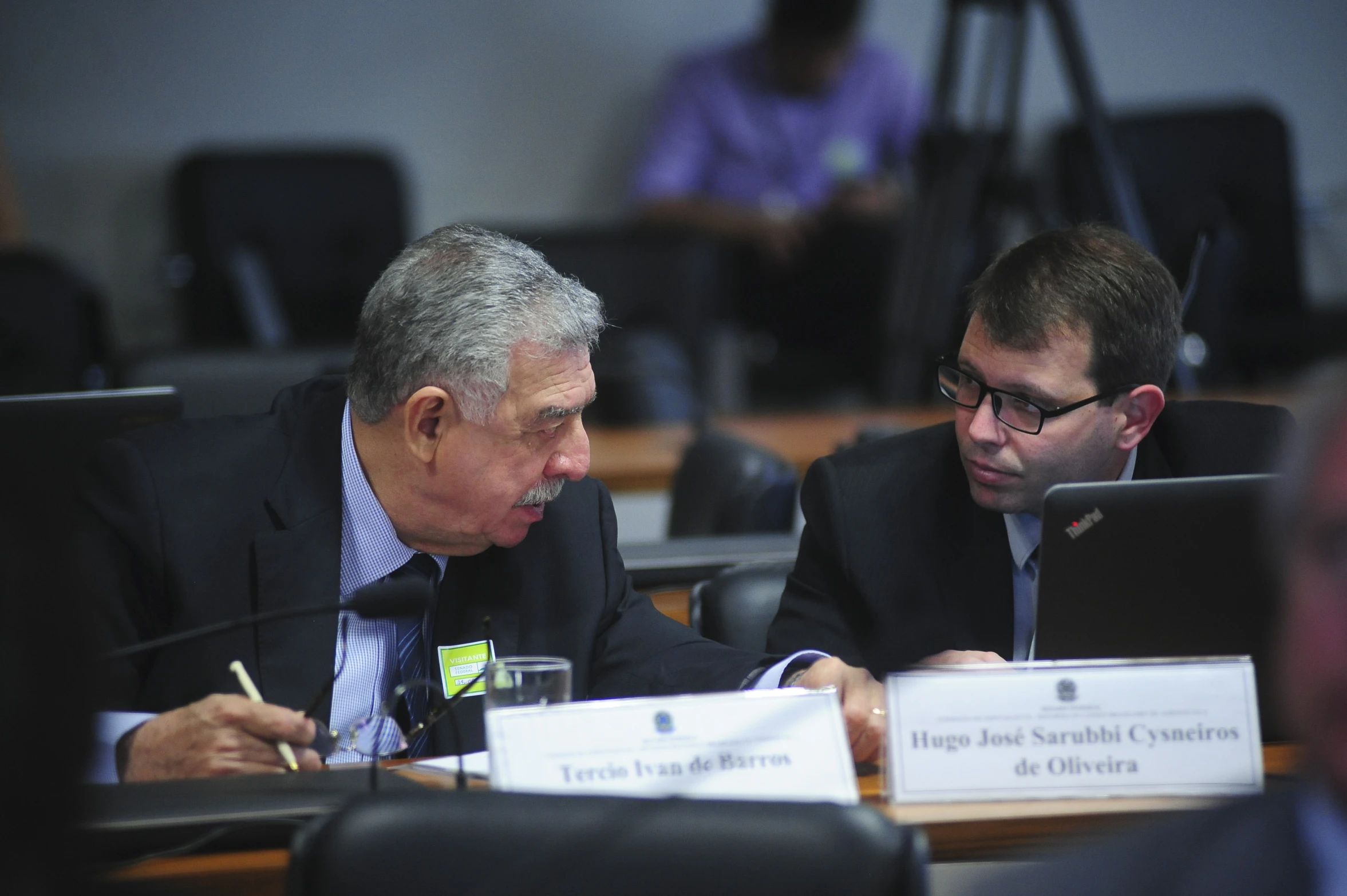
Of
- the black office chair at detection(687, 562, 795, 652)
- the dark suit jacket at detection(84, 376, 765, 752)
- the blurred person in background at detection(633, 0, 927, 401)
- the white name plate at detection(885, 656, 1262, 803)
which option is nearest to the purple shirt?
the blurred person in background at detection(633, 0, 927, 401)

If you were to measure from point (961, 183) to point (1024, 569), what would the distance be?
1.98 meters

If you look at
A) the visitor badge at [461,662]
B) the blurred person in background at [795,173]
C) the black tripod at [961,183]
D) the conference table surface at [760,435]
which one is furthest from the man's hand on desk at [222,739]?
the blurred person in background at [795,173]

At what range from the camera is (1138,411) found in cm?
187

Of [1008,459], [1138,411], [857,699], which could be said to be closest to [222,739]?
[857,699]

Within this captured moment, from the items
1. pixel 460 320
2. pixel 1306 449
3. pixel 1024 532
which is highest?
pixel 1306 449

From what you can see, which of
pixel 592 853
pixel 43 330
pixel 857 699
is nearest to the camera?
pixel 592 853

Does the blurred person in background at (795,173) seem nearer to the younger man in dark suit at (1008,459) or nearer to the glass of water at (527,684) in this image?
the younger man in dark suit at (1008,459)

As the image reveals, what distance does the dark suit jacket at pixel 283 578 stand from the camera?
1635 millimetres

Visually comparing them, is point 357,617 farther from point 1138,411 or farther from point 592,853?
point 1138,411

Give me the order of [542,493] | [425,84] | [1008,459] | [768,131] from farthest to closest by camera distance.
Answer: [425,84], [768,131], [1008,459], [542,493]

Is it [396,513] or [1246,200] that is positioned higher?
[396,513]

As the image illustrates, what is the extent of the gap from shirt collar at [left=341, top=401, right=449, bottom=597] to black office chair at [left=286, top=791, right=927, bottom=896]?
763 millimetres

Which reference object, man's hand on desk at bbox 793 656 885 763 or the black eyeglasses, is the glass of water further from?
the black eyeglasses

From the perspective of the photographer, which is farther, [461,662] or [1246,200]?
[1246,200]
